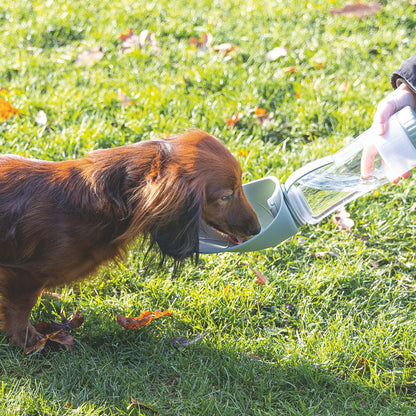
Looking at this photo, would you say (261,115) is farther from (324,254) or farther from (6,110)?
(6,110)

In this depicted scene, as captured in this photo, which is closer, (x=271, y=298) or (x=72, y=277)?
(x=72, y=277)

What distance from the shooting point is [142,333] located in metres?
3.13

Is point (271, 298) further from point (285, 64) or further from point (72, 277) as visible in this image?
point (285, 64)

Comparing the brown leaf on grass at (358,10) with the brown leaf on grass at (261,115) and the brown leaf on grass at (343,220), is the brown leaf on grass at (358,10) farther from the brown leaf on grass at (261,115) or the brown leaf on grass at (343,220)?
the brown leaf on grass at (343,220)

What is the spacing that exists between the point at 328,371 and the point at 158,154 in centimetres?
138

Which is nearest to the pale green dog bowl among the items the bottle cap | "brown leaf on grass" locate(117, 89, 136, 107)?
the bottle cap

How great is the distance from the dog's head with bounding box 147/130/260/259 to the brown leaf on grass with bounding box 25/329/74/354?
0.73 metres

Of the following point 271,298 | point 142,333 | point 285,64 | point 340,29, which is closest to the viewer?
point 142,333

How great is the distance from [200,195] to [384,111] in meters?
1.02

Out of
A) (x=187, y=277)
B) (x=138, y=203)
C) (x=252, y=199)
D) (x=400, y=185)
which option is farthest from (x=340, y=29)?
(x=138, y=203)

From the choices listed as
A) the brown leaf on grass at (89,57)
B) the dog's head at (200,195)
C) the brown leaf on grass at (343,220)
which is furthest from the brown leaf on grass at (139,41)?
the dog's head at (200,195)

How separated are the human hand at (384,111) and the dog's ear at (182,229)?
0.92 metres

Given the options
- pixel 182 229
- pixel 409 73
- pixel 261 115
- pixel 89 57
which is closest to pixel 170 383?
pixel 182 229

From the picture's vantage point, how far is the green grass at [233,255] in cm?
284
